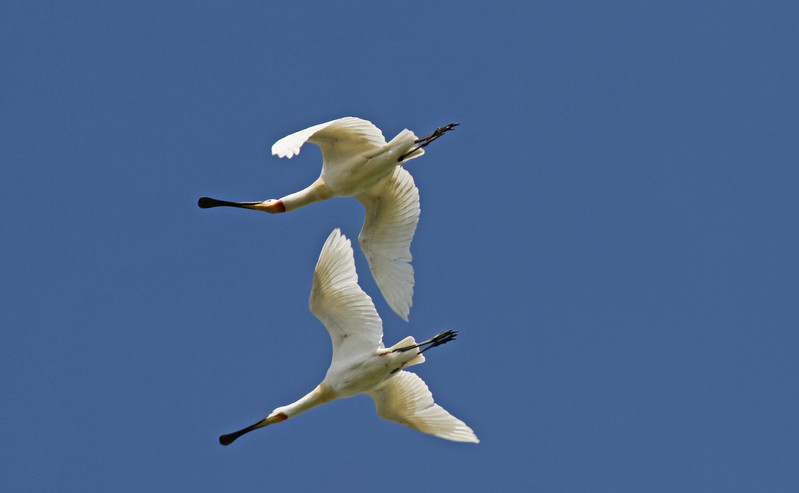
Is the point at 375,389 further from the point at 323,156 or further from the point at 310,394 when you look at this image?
the point at 323,156

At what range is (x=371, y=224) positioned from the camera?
20734mm

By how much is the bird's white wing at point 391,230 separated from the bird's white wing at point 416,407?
1.29m

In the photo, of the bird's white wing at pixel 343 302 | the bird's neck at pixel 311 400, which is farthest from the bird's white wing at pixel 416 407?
the bird's white wing at pixel 343 302

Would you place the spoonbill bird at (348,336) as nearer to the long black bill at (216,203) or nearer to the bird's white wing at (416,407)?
the bird's white wing at (416,407)

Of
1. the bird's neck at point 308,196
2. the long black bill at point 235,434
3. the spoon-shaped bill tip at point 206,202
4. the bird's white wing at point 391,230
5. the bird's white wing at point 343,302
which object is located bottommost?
the long black bill at point 235,434

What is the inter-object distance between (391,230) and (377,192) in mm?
595

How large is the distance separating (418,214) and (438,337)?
2016 mm

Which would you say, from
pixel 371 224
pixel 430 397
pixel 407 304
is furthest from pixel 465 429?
pixel 371 224

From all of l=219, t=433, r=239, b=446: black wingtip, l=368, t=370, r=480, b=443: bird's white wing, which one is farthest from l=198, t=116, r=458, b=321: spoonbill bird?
l=219, t=433, r=239, b=446: black wingtip

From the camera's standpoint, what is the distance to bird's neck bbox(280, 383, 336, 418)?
1933cm

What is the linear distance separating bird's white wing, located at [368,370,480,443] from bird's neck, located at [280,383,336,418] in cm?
90

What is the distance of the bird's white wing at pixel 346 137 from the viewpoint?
18.9 metres

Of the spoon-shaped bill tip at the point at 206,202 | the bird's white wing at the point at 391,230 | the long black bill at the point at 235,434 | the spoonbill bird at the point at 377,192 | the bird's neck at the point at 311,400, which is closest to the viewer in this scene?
the bird's neck at the point at 311,400

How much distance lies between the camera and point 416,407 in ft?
66.1
